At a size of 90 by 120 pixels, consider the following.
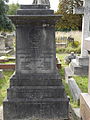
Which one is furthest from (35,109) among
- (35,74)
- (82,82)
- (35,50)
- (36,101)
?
(82,82)

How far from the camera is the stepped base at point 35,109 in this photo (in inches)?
214

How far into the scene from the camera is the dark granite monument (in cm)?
543

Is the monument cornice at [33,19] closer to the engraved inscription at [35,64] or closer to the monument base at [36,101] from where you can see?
the engraved inscription at [35,64]

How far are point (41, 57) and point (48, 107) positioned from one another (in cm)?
127

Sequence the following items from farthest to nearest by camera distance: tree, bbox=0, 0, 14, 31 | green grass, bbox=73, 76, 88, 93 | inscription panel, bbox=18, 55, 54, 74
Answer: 1. tree, bbox=0, 0, 14, 31
2. green grass, bbox=73, 76, 88, 93
3. inscription panel, bbox=18, 55, 54, 74

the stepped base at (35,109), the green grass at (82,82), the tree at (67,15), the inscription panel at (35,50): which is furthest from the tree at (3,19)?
the stepped base at (35,109)

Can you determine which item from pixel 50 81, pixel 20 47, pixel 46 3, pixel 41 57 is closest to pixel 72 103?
pixel 50 81

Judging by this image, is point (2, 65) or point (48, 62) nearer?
point (48, 62)

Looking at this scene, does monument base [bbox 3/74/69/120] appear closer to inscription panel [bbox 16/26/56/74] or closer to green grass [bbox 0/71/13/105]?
inscription panel [bbox 16/26/56/74]

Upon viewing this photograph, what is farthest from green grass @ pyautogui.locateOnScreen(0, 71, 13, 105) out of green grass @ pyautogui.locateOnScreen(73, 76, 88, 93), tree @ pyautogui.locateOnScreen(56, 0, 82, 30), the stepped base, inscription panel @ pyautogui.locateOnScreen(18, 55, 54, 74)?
tree @ pyautogui.locateOnScreen(56, 0, 82, 30)

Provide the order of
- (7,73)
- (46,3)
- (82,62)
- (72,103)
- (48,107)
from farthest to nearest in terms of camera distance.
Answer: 1. (7,73)
2. (82,62)
3. (72,103)
4. (46,3)
5. (48,107)

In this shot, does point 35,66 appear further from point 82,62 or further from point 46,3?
point 82,62

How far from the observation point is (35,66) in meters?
5.68

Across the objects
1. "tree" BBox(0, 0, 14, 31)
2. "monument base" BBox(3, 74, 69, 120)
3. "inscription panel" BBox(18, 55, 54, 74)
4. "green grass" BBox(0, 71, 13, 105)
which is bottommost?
"green grass" BBox(0, 71, 13, 105)
